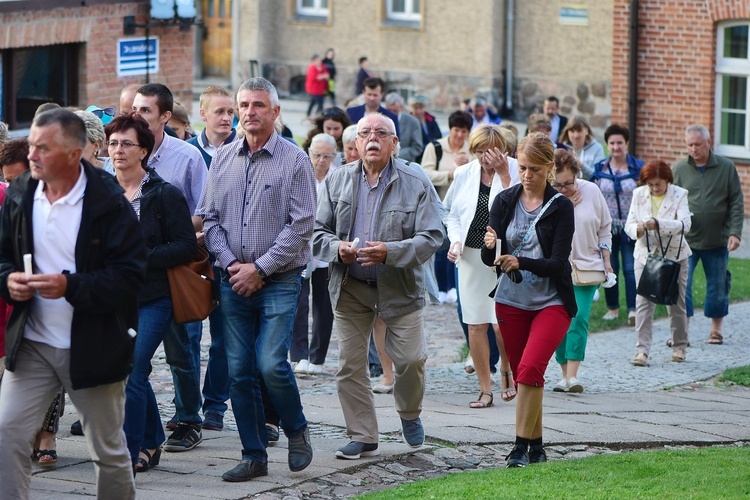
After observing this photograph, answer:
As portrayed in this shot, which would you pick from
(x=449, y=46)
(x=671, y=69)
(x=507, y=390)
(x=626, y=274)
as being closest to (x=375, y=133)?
(x=507, y=390)

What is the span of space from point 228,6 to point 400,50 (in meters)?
6.11

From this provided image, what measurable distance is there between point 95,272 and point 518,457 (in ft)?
10.1

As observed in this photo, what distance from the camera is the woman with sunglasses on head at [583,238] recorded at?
10031 mm

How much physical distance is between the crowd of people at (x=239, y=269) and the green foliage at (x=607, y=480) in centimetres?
39

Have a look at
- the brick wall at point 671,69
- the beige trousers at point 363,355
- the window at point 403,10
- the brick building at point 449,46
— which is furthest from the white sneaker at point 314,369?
the window at point 403,10

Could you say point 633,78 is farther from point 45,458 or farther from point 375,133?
point 45,458

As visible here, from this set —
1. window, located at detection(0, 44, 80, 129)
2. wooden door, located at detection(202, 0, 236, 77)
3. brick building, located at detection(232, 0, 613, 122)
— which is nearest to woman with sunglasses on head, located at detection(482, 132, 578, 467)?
window, located at detection(0, 44, 80, 129)

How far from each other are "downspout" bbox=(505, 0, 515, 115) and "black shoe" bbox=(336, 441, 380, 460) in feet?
78.3

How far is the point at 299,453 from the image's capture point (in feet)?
23.5

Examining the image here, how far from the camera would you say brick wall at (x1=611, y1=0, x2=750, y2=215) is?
20.4 metres

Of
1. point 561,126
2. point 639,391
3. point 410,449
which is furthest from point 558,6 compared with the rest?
point 410,449

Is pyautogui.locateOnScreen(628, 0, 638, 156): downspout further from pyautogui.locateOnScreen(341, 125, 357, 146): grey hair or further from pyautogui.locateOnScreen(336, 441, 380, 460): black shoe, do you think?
pyautogui.locateOnScreen(336, 441, 380, 460): black shoe

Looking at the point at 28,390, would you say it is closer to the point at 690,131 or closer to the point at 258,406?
the point at 258,406

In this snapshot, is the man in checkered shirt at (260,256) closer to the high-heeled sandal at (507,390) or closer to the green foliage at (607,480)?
the green foliage at (607,480)
